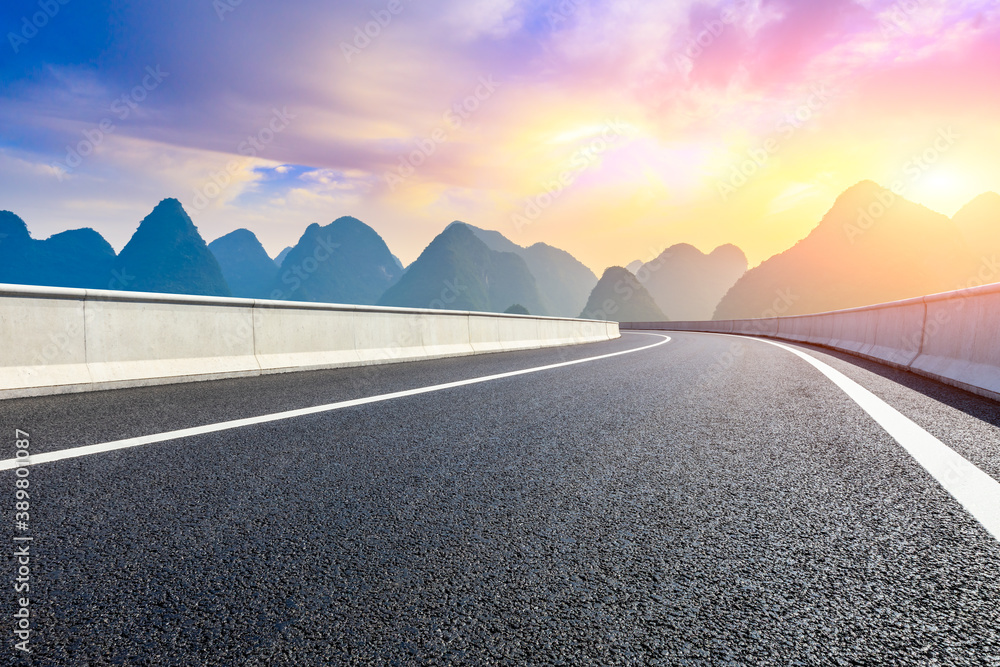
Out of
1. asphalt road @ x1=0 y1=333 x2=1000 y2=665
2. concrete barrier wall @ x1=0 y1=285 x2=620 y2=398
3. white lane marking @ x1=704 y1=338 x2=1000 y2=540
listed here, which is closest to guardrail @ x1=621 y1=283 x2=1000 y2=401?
white lane marking @ x1=704 y1=338 x2=1000 y2=540

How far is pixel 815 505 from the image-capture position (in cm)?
260

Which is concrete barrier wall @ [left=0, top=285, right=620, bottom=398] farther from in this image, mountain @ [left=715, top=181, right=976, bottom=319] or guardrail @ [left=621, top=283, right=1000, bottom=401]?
mountain @ [left=715, top=181, right=976, bottom=319]

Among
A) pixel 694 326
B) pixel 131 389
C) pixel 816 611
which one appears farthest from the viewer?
pixel 694 326

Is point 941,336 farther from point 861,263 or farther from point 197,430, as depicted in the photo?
point 861,263

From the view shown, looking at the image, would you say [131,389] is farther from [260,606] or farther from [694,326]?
[694,326]

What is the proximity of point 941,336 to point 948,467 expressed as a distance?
5830 mm

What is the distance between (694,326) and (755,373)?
43.2 m

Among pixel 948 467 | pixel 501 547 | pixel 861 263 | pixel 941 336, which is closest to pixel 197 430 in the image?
pixel 501 547

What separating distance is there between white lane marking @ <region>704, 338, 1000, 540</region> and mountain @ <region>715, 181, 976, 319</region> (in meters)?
175

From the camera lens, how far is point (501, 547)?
2102mm

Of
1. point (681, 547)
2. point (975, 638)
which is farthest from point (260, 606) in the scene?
point (975, 638)

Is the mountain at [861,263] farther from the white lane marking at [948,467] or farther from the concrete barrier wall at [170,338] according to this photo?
the white lane marking at [948,467]

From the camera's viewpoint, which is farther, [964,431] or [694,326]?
[694,326]

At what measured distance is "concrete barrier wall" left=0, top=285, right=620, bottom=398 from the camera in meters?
5.67
